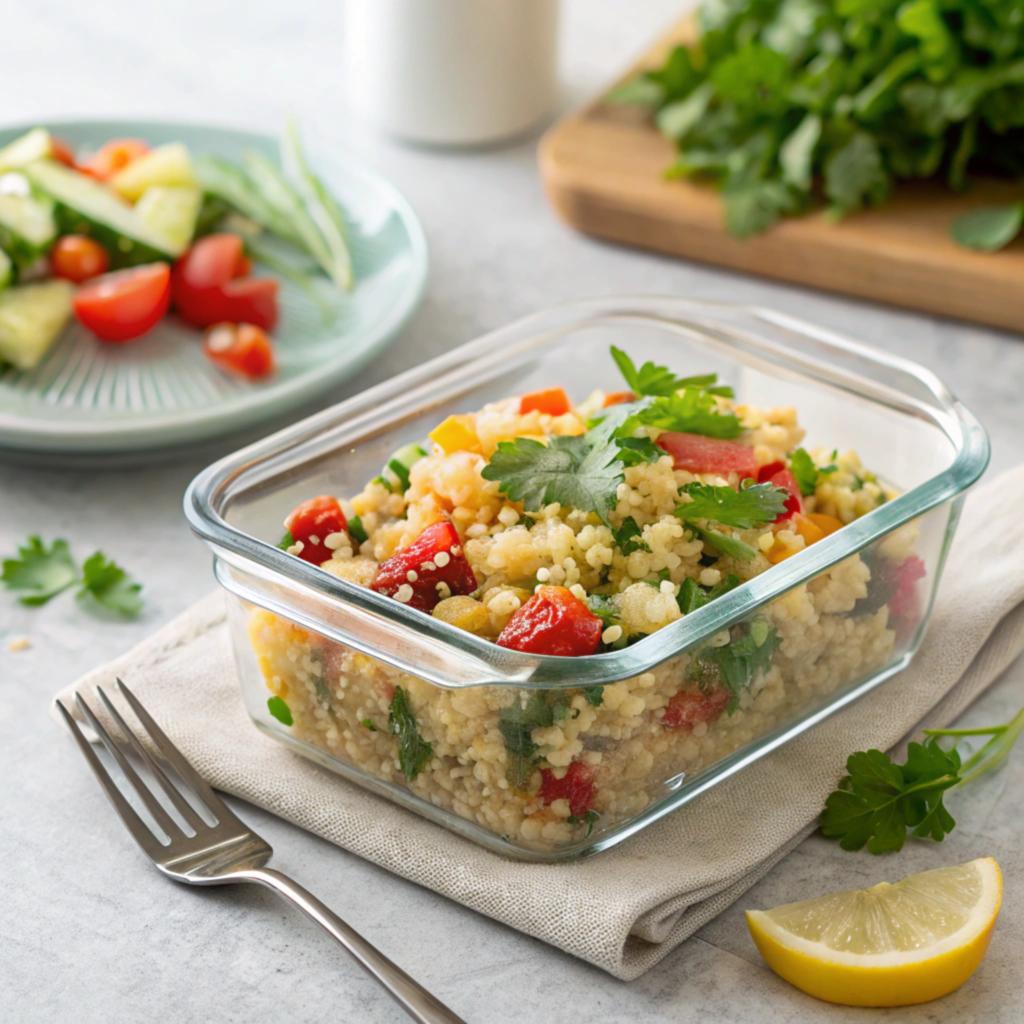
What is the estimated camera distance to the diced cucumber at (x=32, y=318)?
1934 mm

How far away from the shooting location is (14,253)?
2053 millimetres

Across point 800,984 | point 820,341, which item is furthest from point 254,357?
point 800,984

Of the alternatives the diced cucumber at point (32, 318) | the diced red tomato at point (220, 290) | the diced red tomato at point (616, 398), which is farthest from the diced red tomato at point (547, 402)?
the diced cucumber at point (32, 318)

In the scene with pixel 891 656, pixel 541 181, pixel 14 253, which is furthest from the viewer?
pixel 541 181

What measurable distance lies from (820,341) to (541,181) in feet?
3.88

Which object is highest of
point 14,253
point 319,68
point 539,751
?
point 539,751

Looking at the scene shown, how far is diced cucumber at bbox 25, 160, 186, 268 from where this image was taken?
211cm

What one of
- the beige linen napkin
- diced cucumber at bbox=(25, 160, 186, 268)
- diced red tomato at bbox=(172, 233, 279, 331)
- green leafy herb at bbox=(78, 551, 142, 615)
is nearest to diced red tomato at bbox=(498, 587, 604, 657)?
the beige linen napkin

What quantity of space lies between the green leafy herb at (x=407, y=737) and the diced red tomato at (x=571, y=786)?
0.11 m

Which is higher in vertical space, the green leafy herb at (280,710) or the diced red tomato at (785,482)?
the diced red tomato at (785,482)

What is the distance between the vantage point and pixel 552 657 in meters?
1.05

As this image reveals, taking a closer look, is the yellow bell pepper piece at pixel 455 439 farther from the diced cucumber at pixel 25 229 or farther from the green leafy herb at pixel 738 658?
the diced cucumber at pixel 25 229

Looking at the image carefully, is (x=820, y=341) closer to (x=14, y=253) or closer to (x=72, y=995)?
(x=72, y=995)

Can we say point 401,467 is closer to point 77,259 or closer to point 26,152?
point 77,259
